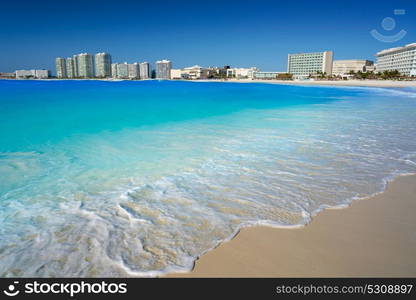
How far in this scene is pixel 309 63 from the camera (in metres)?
163

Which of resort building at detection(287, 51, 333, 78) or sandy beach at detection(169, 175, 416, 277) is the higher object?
resort building at detection(287, 51, 333, 78)

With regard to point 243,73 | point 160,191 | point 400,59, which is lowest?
point 160,191

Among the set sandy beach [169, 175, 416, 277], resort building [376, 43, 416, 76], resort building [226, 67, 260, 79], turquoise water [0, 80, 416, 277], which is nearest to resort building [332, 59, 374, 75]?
resort building [376, 43, 416, 76]

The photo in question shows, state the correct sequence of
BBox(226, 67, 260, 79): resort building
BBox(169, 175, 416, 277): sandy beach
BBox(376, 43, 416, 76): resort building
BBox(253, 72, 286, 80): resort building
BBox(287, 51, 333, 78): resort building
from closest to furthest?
BBox(169, 175, 416, 277): sandy beach < BBox(376, 43, 416, 76): resort building < BBox(287, 51, 333, 78): resort building < BBox(253, 72, 286, 80): resort building < BBox(226, 67, 260, 79): resort building

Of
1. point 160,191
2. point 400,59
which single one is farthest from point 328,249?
point 400,59

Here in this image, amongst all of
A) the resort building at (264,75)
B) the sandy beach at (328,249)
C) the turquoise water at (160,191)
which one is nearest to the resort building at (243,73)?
the resort building at (264,75)

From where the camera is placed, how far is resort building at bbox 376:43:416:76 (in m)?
104

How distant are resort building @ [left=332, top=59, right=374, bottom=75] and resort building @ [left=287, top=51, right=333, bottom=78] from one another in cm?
880

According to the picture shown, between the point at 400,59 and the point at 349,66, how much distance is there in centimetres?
4709

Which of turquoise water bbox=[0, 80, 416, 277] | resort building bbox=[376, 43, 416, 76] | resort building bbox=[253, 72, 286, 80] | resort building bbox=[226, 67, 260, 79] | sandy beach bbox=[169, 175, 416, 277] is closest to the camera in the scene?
sandy beach bbox=[169, 175, 416, 277]

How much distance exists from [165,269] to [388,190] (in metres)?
4.21

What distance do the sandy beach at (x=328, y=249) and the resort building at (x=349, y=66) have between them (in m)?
175

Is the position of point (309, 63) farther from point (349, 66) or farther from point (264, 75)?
point (264, 75)

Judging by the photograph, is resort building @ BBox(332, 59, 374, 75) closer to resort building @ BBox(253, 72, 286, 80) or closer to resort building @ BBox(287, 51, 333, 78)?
resort building @ BBox(287, 51, 333, 78)
